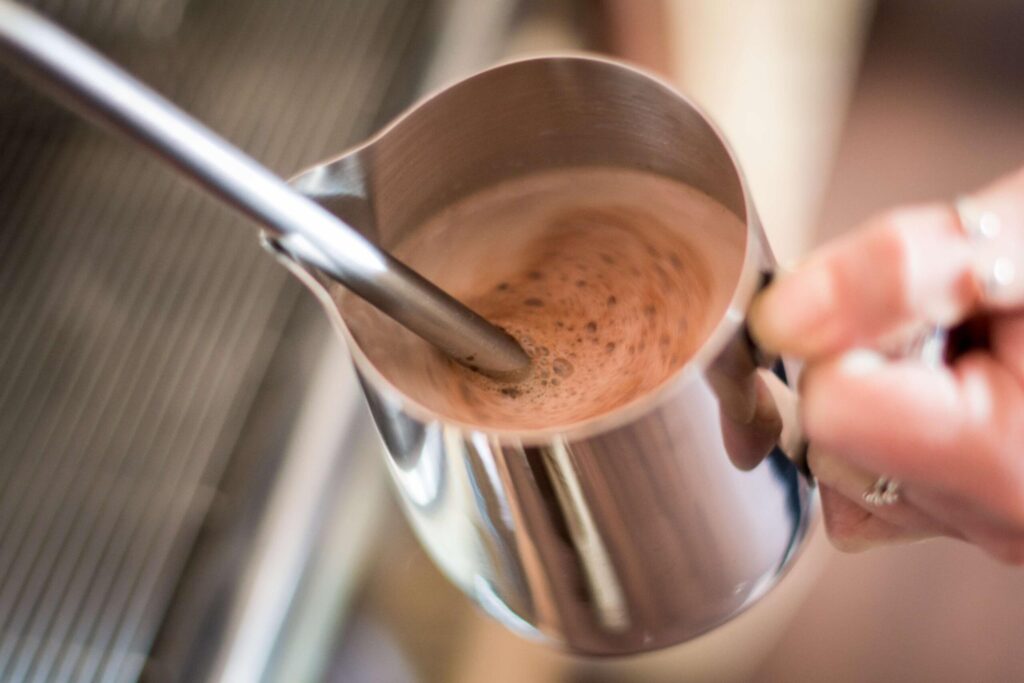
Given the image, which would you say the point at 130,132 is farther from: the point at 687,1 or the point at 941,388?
the point at 687,1

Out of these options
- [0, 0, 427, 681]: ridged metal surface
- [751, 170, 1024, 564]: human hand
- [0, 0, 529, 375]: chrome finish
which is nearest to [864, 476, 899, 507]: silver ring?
[751, 170, 1024, 564]: human hand

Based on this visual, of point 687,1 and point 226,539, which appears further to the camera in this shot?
point 687,1

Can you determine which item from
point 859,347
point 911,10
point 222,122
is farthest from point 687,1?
point 859,347

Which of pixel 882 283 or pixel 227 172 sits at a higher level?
pixel 227 172

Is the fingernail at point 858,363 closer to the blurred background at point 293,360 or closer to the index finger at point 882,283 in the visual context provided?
the index finger at point 882,283

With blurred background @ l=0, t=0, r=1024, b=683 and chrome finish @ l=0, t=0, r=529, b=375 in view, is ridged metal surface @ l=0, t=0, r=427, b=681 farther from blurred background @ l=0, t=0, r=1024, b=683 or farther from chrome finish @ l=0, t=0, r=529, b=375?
chrome finish @ l=0, t=0, r=529, b=375

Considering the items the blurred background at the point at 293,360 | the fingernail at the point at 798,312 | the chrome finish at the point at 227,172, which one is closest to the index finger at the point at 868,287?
the fingernail at the point at 798,312

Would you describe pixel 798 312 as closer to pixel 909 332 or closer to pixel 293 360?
pixel 909 332

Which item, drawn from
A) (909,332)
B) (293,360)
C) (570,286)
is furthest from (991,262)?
(293,360)
